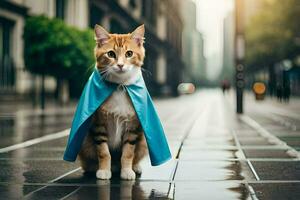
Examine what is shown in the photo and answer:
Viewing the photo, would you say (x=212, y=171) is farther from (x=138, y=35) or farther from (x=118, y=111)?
(x=138, y=35)

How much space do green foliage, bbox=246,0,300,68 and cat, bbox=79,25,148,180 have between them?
4341 centimetres

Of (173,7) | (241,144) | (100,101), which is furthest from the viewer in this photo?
(173,7)

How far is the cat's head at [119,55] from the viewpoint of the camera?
229 inches

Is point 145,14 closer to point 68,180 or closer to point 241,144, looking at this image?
point 241,144

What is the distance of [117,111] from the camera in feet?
19.5

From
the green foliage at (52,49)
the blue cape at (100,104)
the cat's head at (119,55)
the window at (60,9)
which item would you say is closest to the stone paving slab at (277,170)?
the blue cape at (100,104)

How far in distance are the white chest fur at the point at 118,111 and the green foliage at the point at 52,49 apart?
56.8 ft

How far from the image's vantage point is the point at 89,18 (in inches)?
1433

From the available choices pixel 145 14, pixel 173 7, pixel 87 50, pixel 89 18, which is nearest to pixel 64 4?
pixel 89 18

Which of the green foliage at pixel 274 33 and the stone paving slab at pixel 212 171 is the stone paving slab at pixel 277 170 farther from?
the green foliage at pixel 274 33

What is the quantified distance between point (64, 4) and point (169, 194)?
29595 millimetres

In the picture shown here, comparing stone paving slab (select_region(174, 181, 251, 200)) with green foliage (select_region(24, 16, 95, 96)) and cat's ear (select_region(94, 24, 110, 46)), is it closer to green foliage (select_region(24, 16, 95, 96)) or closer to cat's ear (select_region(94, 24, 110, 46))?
cat's ear (select_region(94, 24, 110, 46))

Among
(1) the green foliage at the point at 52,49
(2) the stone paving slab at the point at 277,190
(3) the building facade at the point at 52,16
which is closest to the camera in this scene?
(2) the stone paving slab at the point at 277,190

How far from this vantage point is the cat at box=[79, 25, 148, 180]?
19.2 ft
